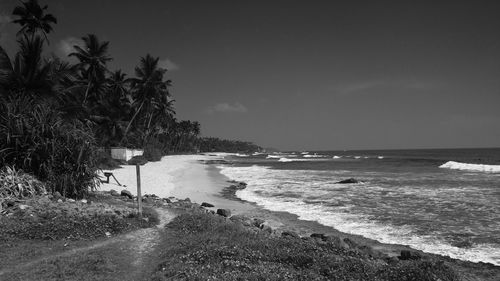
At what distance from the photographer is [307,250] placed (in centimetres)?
848

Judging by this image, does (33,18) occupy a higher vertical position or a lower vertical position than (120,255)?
higher

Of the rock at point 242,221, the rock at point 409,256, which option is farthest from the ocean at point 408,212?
the rock at point 242,221

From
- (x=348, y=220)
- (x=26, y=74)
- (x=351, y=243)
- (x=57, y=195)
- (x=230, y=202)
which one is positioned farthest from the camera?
(x=230, y=202)

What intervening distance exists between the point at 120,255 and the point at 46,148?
7.38 meters

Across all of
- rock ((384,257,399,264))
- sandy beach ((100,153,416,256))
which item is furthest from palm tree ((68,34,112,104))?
rock ((384,257,399,264))

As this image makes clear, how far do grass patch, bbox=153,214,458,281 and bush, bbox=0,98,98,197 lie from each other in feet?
21.9

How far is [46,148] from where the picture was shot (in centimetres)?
1374

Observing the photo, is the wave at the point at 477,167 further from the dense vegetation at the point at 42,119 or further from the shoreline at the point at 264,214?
the dense vegetation at the point at 42,119

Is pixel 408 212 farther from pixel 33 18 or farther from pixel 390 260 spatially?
pixel 33 18

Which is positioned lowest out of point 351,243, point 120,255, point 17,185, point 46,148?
point 351,243

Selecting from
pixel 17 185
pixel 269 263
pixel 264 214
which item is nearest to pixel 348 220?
pixel 264 214

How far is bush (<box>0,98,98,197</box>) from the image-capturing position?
44.2 ft

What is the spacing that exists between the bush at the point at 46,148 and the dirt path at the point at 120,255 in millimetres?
5317

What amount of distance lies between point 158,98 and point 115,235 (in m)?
45.7
